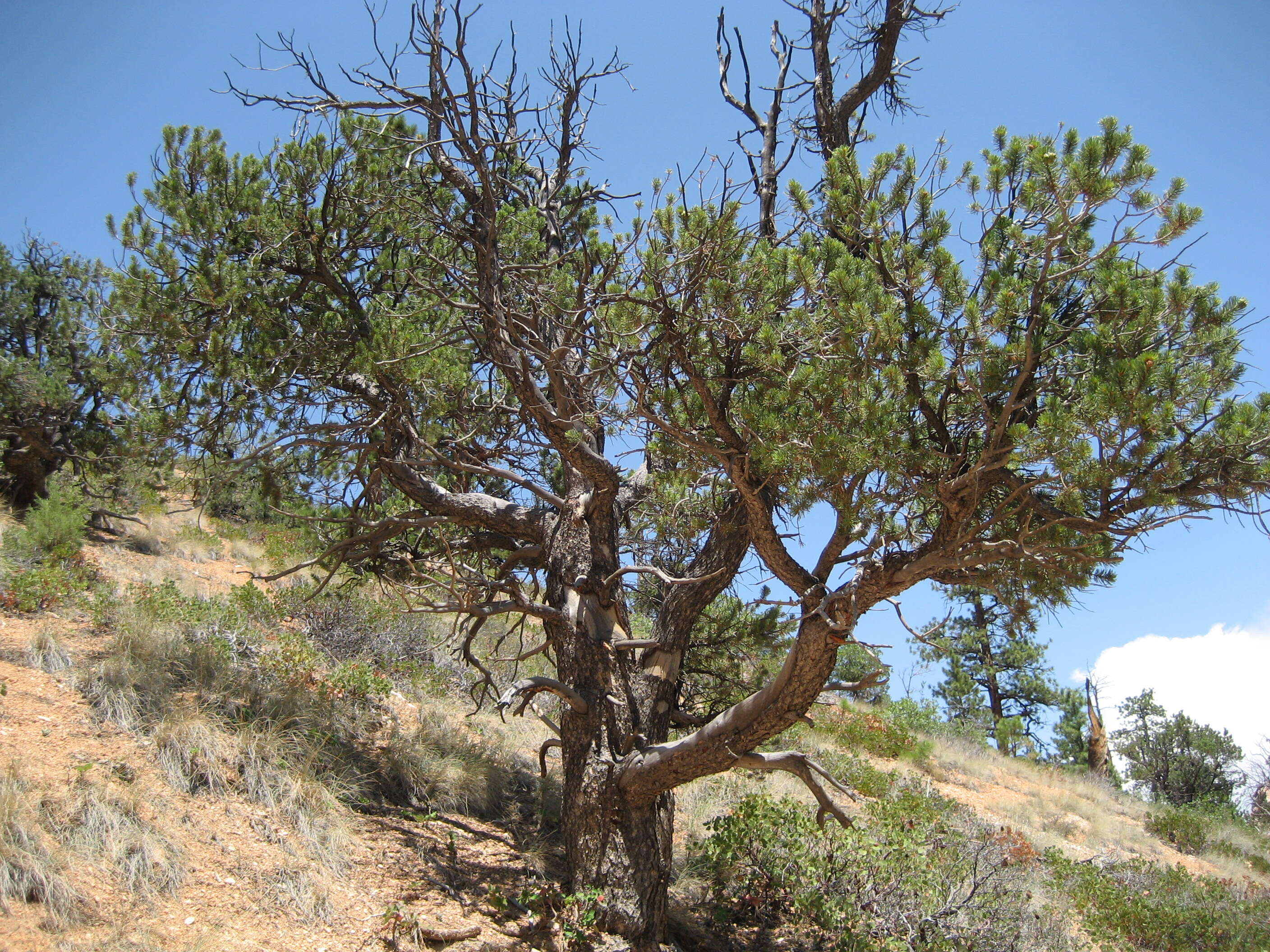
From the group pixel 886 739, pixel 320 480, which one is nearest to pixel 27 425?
pixel 320 480

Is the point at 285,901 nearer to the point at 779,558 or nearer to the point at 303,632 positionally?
the point at 779,558

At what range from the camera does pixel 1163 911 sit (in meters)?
7.80

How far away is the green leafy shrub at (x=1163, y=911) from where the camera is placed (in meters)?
7.57

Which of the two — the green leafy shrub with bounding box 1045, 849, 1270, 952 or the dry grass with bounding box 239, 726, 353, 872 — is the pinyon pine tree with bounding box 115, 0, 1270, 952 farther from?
the green leafy shrub with bounding box 1045, 849, 1270, 952

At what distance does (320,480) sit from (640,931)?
4.70 metres

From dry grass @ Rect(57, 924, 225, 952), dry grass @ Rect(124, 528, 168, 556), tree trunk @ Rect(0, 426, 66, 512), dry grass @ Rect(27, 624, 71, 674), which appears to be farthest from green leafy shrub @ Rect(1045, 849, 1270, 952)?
tree trunk @ Rect(0, 426, 66, 512)

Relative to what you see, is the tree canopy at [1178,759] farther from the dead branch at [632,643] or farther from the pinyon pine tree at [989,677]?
the dead branch at [632,643]

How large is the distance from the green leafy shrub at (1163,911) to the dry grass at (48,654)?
9104 millimetres

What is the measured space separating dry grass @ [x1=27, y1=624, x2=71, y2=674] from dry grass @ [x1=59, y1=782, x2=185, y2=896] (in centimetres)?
182

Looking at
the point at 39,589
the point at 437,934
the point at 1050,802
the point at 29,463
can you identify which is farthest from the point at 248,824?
the point at 1050,802

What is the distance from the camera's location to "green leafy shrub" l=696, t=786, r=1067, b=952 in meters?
6.07

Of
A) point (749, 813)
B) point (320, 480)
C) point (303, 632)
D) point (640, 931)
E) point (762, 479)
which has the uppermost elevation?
point (320, 480)

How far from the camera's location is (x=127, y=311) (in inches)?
232

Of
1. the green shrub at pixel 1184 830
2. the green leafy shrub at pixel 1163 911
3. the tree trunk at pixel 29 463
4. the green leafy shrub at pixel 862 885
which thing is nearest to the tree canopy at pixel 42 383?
the tree trunk at pixel 29 463
